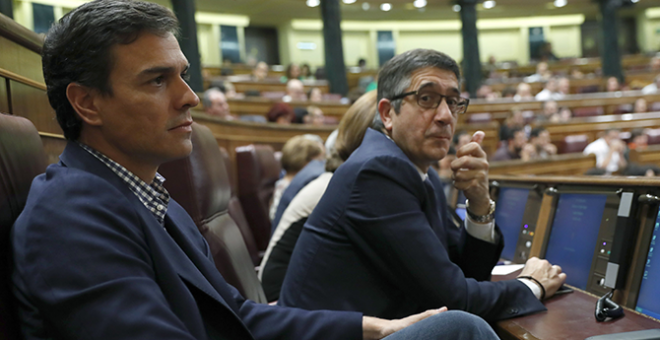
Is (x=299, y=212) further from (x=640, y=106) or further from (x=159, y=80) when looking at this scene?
(x=640, y=106)

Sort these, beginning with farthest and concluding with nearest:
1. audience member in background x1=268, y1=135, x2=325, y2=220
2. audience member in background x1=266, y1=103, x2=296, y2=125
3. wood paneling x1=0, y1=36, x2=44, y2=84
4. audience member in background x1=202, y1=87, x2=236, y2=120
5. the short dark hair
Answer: audience member in background x1=266, y1=103, x2=296, y2=125, audience member in background x1=202, y1=87, x2=236, y2=120, audience member in background x1=268, y1=135, x2=325, y2=220, wood paneling x1=0, y1=36, x2=44, y2=84, the short dark hair

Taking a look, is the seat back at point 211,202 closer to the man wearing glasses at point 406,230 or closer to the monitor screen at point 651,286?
the man wearing glasses at point 406,230

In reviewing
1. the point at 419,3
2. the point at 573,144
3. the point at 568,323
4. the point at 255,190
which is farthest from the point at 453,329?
the point at 419,3

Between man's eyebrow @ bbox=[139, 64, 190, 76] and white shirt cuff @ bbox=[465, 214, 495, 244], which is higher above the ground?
man's eyebrow @ bbox=[139, 64, 190, 76]

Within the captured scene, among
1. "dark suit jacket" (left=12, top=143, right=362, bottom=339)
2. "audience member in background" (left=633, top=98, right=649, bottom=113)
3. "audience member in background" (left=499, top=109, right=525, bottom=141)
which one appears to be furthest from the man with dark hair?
"audience member in background" (left=633, top=98, right=649, bottom=113)

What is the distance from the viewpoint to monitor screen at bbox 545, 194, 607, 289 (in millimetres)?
988

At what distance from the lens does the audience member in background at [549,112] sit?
5762mm

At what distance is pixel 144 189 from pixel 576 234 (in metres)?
0.86

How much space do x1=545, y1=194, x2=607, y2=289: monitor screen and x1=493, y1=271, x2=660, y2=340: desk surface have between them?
123 millimetres

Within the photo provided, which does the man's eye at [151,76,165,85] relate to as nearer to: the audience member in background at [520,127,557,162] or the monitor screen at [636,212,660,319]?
the monitor screen at [636,212,660,319]

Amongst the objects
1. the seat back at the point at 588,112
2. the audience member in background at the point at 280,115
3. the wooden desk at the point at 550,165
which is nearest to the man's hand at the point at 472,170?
the wooden desk at the point at 550,165

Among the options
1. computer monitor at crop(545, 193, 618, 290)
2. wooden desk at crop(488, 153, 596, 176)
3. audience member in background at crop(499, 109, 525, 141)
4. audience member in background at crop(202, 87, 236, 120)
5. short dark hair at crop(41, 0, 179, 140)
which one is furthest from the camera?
audience member in background at crop(499, 109, 525, 141)

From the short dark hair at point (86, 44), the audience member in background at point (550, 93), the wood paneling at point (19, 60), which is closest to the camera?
the short dark hair at point (86, 44)

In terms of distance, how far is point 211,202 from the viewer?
3.62 feet
